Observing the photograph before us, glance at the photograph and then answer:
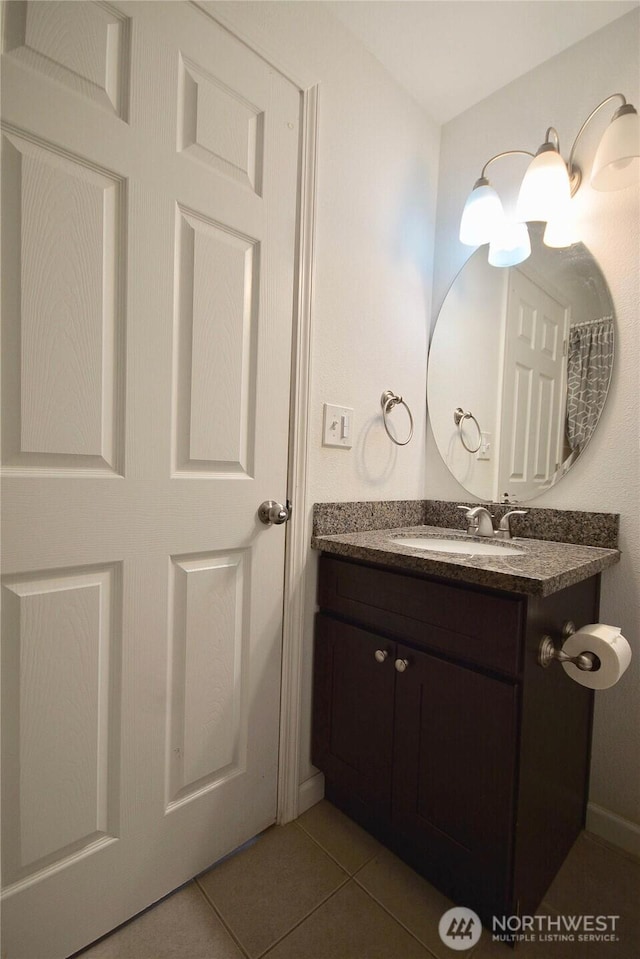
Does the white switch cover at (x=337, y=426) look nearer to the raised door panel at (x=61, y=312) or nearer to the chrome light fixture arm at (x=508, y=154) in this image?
the raised door panel at (x=61, y=312)

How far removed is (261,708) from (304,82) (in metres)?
1.66

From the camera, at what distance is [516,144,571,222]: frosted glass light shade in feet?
3.89

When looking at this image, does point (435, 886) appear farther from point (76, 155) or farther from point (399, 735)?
point (76, 155)

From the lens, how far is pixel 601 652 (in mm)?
851

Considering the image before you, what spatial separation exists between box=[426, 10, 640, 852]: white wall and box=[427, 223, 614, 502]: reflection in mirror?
1.6 inches

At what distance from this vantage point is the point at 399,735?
1028 millimetres

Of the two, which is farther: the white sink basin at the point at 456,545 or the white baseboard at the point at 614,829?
the white sink basin at the point at 456,545

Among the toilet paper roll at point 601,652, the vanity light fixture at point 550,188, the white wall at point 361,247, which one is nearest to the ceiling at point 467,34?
the white wall at point 361,247

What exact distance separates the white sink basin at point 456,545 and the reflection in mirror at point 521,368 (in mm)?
197

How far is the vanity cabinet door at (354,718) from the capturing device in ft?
3.50

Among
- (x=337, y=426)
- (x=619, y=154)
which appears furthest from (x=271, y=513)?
(x=619, y=154)

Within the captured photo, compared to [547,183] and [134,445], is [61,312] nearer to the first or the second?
[134,445]

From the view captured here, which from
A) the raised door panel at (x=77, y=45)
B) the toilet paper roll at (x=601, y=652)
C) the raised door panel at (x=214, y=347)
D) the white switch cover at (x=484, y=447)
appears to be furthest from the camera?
the white switch cover at (x=484, y=447)

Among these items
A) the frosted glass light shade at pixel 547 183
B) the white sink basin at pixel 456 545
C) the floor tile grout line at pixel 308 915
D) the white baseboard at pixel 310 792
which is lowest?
the floor tile grout line at pixel 308 915
